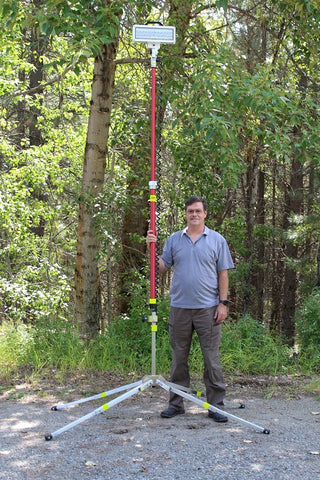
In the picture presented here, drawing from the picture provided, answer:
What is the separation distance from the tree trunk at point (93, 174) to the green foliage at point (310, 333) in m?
2.96

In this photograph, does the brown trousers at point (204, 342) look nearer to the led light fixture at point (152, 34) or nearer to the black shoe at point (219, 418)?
the black shoe at point (219, 418)

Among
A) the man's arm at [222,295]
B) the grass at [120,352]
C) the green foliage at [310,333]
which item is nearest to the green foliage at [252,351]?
the grass at [120,352]

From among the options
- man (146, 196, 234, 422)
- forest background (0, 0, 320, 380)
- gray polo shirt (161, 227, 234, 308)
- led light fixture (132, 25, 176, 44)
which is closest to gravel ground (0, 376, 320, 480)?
man (146, 196, 234, 422)

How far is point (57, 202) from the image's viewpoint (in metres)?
15.1

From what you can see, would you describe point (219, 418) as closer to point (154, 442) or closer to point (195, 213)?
point (154, 442)

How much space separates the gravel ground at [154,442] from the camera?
355 cm

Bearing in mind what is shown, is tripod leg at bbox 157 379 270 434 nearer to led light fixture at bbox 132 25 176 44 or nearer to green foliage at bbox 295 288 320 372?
green foliage at bbox 295 288 320 372

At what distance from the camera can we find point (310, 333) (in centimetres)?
745

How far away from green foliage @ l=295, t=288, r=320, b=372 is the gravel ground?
1.70 m

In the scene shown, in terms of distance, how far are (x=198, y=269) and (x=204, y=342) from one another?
0.66 m

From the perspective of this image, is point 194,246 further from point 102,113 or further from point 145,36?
point 102,113

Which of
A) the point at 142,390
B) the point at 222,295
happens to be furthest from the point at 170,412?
the point at 222,295

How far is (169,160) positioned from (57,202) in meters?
3.71

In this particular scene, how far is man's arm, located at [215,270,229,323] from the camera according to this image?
4.78 m
